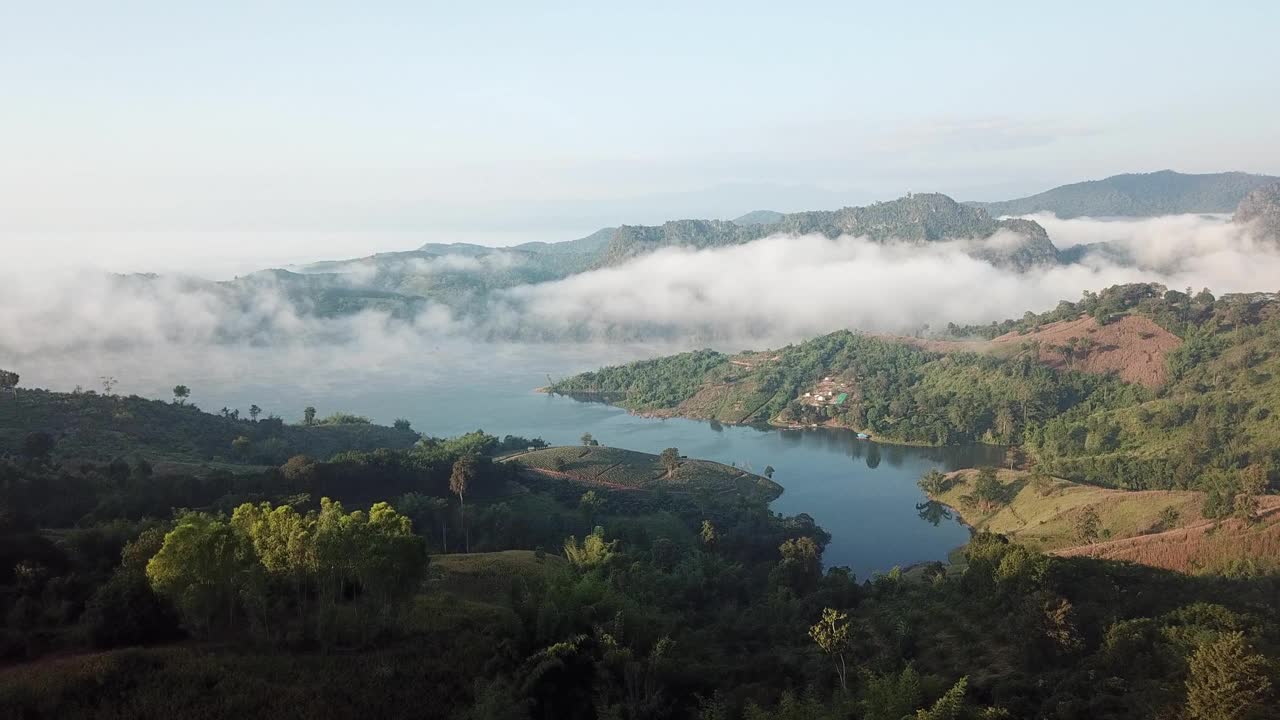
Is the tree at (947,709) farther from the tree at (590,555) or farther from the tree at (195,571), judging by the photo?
the tree at (590,555)

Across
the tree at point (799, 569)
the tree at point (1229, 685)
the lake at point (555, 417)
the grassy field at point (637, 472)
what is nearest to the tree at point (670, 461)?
the grassy field at point (637, 472)

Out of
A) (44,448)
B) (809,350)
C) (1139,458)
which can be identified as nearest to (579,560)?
(44,448)

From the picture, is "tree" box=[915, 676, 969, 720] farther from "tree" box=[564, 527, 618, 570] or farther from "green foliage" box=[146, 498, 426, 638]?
"tree" box=[564, 527, 618, 570]

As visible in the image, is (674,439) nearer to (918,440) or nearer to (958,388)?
(918,440)

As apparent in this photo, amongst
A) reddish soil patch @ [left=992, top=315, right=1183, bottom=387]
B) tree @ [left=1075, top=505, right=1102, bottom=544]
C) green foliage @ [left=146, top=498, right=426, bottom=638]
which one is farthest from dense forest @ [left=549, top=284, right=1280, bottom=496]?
green foliage @ [left=146, top=498, right=426, bottom=638]

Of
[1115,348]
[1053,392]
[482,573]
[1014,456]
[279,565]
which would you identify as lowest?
[1014,456]

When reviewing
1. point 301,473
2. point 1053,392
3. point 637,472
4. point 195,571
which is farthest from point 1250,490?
point 301,473

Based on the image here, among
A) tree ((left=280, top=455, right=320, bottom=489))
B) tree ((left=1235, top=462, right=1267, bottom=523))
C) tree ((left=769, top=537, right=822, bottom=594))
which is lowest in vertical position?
tree ((left=769, top=537, right=822, bottom=594))

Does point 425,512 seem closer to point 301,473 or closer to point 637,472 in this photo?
point 301,473
